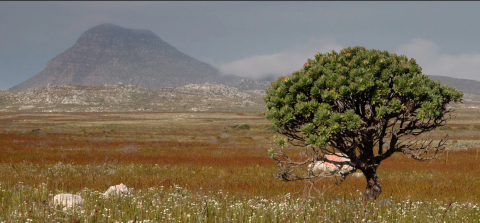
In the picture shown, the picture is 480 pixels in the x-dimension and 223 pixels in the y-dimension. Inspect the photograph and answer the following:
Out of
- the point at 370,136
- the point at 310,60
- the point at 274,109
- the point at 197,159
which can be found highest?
the point at 310,60

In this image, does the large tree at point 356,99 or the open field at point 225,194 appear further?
the large tree at point 356,99

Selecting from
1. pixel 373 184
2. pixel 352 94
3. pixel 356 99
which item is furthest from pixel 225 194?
pixel 352 94

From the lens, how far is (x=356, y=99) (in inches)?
372

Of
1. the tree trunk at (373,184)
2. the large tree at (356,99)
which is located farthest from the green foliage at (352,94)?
the tree trunk at (373,184)

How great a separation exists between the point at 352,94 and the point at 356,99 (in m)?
0.62

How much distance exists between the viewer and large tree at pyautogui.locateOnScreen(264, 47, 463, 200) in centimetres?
862

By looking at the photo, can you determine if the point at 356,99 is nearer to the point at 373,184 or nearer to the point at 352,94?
the point at 352,94

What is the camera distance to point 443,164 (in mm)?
23656

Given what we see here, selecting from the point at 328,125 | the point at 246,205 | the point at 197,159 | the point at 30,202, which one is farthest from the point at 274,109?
the point at 197,159

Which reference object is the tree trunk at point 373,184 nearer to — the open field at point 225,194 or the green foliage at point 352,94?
the open field at point 225,194

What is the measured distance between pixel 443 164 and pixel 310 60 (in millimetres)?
19081

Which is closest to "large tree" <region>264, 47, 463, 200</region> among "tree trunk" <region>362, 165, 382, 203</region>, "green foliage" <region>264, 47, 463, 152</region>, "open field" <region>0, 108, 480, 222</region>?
"green foliage" <region>264, 47, 463, 152</region>

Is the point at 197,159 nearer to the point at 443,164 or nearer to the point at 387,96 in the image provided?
the point at 443,164

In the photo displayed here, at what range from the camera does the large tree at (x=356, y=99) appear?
8.62 meters
